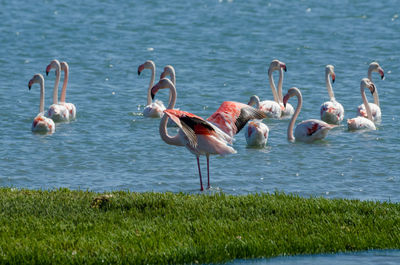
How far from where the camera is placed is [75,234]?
9.08 m

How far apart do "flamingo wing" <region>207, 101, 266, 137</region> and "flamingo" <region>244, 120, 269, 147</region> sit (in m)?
3.30

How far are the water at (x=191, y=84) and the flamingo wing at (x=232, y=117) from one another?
100 cm

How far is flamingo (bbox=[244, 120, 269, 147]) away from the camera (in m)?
15.9

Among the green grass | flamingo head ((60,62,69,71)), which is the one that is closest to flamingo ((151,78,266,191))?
the green grass

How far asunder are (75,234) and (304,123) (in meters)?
8.28

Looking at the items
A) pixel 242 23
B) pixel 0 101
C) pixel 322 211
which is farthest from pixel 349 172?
pixel 242 23

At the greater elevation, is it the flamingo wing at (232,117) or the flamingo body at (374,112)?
the flamingo wing at (232,117)

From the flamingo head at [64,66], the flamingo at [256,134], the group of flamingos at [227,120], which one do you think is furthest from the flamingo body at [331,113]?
the flamingo head at [64,66]

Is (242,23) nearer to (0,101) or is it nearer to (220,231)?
(0,101)

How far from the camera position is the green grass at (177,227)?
28.2ft

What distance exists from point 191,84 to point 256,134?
25.0 ft

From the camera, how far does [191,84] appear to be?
76.3 ft

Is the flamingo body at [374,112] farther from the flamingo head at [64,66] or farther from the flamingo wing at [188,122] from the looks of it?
the flamingo wing at [188,122]

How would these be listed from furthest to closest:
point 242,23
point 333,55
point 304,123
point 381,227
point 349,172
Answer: point 242,23 → point 333,55 → point 304,123 → point 349,172 → point 381,227
